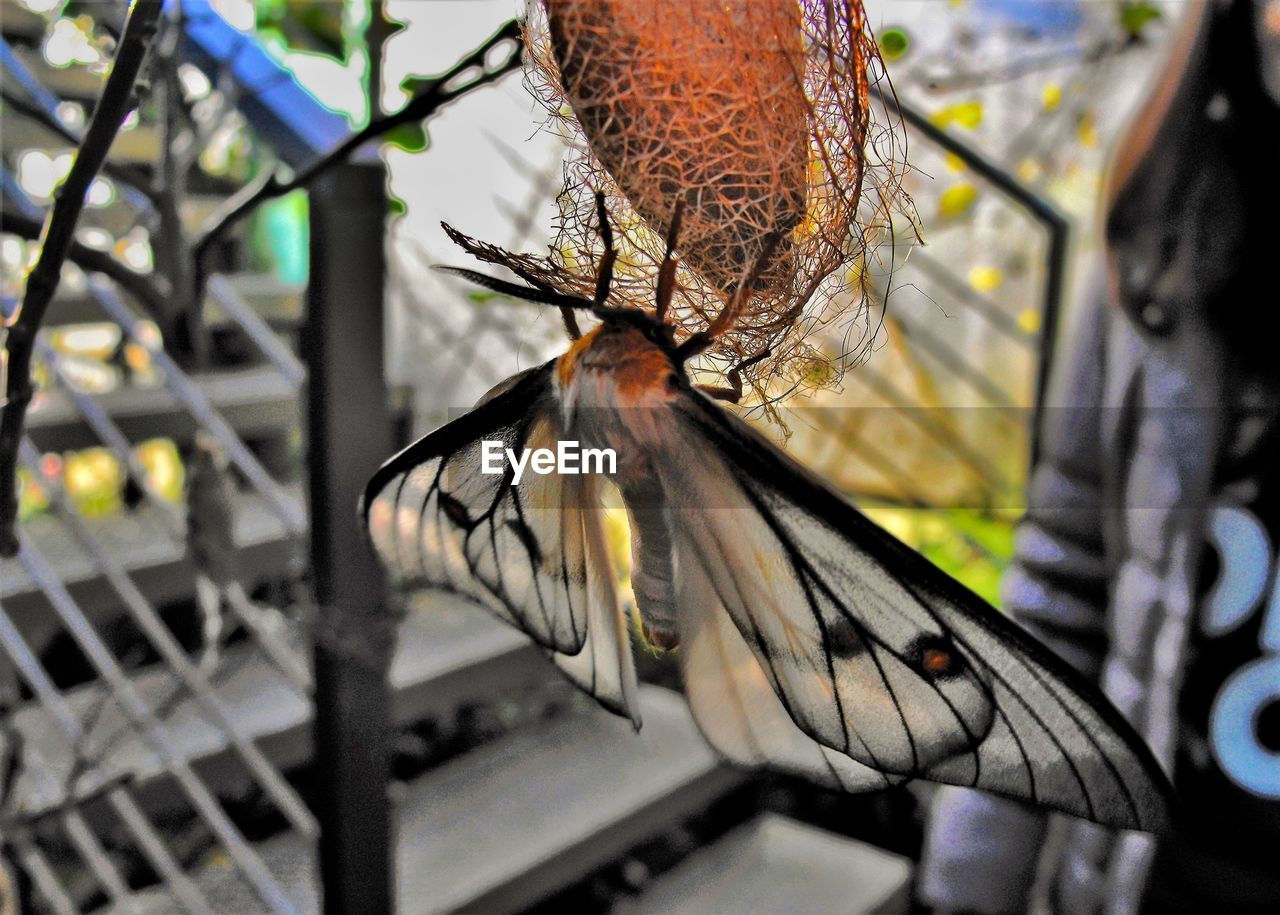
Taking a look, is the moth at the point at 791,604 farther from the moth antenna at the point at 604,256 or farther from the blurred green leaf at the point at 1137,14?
the blurred green leaf at the point at 1137,14

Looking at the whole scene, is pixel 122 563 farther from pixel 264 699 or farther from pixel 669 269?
pixel 669 269

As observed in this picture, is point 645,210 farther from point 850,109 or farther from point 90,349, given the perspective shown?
point 90,349

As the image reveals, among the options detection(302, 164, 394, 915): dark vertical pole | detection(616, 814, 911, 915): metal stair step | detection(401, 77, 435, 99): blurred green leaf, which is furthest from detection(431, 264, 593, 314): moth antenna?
detection(616, 814, 911, 915): metal stair step

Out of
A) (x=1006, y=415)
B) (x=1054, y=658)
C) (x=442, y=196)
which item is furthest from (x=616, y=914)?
(x=1054, y=658)

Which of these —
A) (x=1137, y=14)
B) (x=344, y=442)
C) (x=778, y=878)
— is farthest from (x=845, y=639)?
(x=1137, y=14)

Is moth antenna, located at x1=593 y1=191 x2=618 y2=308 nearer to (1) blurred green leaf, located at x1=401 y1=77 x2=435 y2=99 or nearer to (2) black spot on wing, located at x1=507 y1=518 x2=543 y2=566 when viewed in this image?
(2) black spot on wing, located at x1=507 y1=518 x2=543 y2=566
